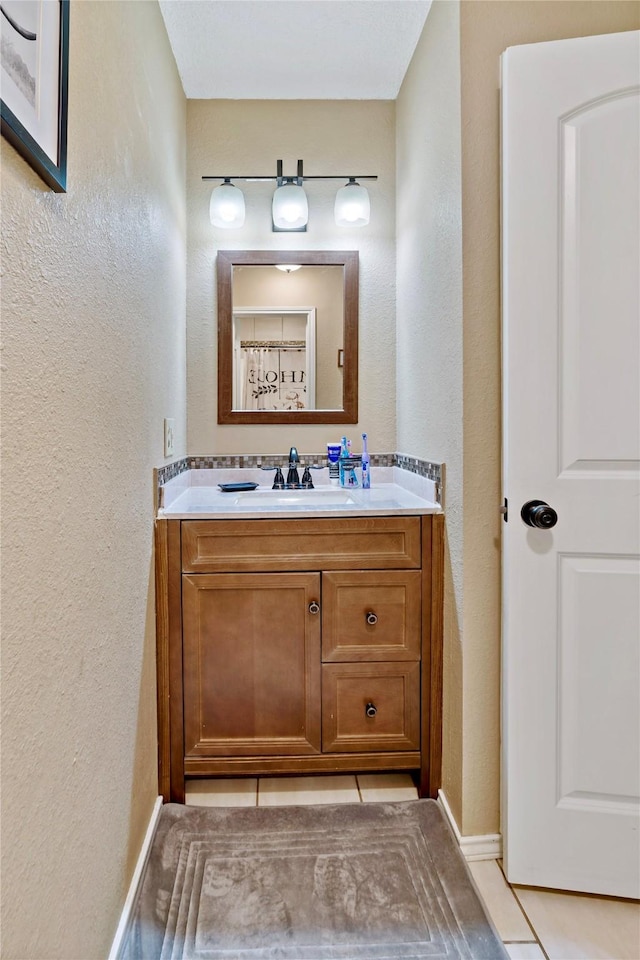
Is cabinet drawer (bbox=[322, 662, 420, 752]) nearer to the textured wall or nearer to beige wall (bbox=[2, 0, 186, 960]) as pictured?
the textured wall

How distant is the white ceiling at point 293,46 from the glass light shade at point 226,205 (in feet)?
1.27

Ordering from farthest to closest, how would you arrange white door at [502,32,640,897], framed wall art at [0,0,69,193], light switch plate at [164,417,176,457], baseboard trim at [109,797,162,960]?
1. light switch plate at [164,417,176,457]
2. white door at [502,32,640,897]
3. baseboard trim at [109,797,162,960]
4. framed wall art at [0,0,69,193]

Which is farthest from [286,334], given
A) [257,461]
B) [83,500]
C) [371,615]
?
[83,500]

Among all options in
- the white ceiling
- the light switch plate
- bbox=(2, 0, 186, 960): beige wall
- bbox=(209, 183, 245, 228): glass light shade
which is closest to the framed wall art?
bbox=(2, 0, 186, 960): beige wall

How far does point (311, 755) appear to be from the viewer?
1.71 metres

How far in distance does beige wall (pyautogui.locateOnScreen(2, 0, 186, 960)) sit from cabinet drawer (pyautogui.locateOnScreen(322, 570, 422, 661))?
1.79 feet

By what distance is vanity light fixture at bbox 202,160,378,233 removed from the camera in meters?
2.13

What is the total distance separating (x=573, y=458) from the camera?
1.33 meters

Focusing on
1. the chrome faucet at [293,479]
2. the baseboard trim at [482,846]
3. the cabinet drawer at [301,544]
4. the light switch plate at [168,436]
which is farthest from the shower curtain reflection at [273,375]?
the baseboard trim at [482,846]

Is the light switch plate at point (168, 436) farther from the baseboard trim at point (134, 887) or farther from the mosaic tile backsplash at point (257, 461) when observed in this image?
the baseboard trim at point (134, 887)

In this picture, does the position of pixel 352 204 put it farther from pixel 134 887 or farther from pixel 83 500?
pixel 134 887

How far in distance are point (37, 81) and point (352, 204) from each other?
157cm

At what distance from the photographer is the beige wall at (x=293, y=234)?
2205 mm

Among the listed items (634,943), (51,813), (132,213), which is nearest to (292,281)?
(132,213)
